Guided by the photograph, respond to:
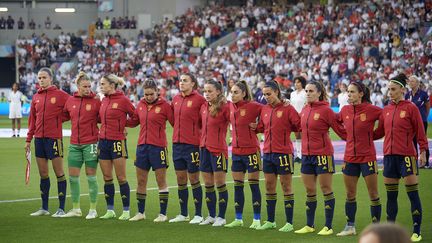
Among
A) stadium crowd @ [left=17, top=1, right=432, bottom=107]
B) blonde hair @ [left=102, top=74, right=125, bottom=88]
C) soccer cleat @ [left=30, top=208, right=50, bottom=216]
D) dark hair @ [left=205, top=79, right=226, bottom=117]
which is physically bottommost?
soccer cleat @ [left=30, top=208, right=50, bottom=216]

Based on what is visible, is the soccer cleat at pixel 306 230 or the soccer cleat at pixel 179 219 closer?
the soccer cleat at pixel 306 230

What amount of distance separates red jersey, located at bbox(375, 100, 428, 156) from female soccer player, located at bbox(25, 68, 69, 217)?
5154 millimetres

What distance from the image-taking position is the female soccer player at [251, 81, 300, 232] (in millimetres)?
12219

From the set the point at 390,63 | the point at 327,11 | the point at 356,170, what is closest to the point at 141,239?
the point at 356,170

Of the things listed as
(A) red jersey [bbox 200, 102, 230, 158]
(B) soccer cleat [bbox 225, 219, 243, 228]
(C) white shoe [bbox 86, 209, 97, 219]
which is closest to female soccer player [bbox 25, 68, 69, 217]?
(C) white shoe [bbox 86, 209, 97, 219]

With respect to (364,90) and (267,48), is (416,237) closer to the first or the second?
A: (364,90)

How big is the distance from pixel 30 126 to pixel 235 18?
38.6 m

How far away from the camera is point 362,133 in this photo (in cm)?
1164

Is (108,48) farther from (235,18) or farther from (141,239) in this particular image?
(141,239)

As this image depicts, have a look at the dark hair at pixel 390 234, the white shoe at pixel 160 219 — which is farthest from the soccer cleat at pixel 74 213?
the dark hair at pixel 390 234

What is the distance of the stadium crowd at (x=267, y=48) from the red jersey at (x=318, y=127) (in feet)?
83.6

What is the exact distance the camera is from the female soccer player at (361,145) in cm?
1158

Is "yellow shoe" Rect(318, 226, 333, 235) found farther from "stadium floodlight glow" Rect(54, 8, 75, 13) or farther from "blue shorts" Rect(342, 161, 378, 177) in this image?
"stadium floodlight glow" Rect(54, 8, 75, 13)

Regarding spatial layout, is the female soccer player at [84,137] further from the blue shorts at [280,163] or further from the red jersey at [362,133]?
the red jersey at [362,133]
